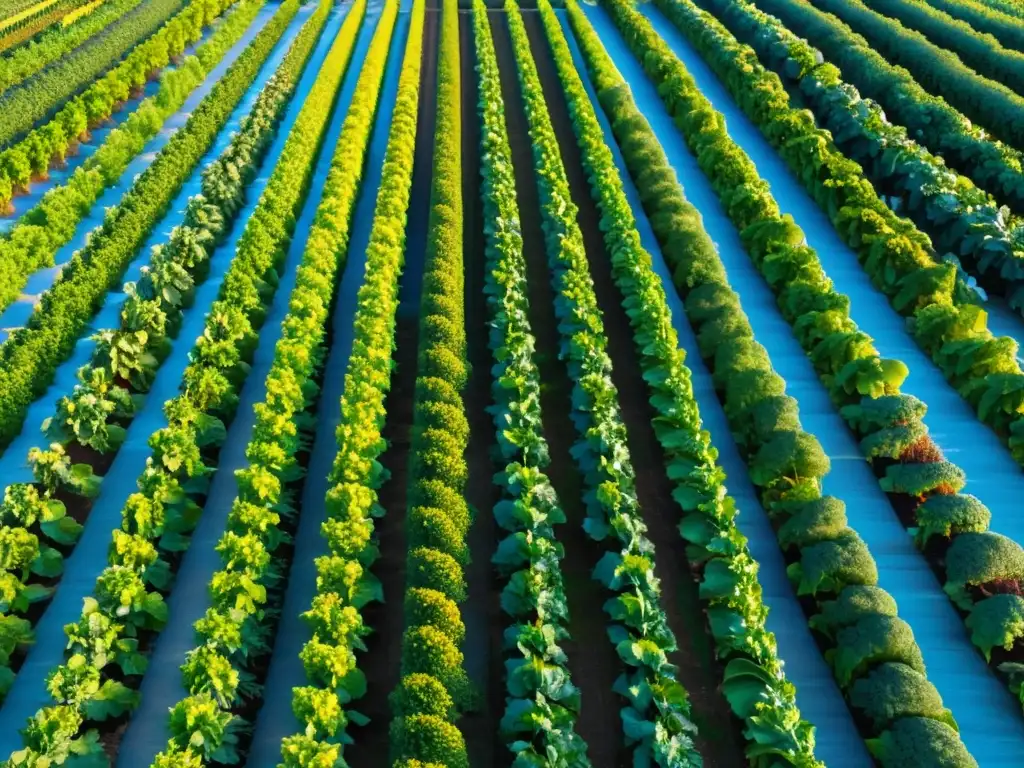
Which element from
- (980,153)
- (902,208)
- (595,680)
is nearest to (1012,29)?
(980,153)

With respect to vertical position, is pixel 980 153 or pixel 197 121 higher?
pixel 197 121

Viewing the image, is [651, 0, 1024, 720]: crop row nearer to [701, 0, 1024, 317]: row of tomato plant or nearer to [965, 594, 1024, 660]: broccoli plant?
[965, 594, 1024, 660]: broccoli plant

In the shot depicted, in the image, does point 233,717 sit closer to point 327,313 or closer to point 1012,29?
point 327,313

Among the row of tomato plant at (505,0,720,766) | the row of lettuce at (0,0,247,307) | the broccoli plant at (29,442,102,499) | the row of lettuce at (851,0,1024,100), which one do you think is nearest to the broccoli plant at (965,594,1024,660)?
the row of tomato plant at (505,0,720,766)

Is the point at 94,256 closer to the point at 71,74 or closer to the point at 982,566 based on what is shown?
the point at 71,74

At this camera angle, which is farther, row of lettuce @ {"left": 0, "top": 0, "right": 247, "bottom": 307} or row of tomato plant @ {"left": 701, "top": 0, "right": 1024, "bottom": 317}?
row of lettuce @ {"left": 0, "top": 0, "right": 247, "bottom": 307}

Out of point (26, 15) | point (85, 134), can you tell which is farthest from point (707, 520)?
point (26, 15)
